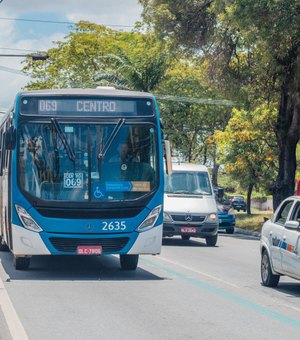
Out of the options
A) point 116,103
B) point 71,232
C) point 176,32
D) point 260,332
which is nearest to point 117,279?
point 71,232

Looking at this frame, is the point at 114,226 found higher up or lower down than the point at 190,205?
lower down

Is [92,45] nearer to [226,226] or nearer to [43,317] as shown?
[226,226]

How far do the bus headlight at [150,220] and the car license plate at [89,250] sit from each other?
30.6 inches

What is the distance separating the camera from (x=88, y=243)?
56.7 feet

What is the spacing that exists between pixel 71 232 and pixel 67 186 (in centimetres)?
79

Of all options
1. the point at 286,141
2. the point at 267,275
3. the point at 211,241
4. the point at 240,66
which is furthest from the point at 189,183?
the point at 267,275

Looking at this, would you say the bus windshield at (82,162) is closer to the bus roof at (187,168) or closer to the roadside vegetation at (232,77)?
the bus roof at (187,168)

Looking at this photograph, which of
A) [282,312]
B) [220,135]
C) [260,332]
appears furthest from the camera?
[220,135]

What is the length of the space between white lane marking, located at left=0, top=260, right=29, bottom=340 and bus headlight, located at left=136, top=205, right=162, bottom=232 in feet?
12.0

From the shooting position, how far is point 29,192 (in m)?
17.1

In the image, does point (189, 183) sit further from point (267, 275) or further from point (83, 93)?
point (267, 275)

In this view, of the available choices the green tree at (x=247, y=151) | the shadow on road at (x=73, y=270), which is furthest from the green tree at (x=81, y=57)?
the shadow on road at (x=73, y=270)

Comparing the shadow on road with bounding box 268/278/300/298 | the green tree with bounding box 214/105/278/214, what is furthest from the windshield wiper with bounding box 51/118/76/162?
the green tree with bounding box 214/105/278/214

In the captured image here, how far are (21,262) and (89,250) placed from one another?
62.7 inches
